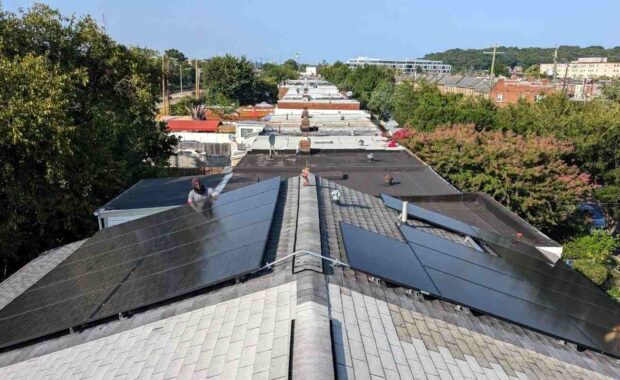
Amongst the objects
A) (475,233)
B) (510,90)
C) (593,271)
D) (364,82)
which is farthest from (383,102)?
(475,233)

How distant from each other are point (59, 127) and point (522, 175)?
18.2m

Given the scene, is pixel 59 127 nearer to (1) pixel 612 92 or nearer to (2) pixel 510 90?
(1) pixel 612 92

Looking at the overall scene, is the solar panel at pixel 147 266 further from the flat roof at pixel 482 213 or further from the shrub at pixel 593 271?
the shrub at pixel 593 271

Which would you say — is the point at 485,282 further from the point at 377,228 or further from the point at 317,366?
the point at 317,366

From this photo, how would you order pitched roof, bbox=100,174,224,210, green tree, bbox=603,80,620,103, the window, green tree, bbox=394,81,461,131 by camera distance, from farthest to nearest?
green tree, bbox=603,80,620,103
the window
green tree, bbox=394,81,461,131
pitched roof, bbox=100,174,224,210

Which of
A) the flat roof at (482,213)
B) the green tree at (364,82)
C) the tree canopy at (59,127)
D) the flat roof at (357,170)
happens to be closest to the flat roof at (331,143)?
the flat roof at (357,170)

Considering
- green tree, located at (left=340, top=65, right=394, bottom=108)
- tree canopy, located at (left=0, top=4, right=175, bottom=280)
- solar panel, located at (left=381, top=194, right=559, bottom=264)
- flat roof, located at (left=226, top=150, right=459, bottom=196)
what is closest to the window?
tree canopy, located at (left=0, top=4, right=175, bottom=280)

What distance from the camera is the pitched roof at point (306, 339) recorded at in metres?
4.67

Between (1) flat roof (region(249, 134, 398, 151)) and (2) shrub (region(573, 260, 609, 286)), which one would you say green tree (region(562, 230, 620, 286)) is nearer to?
(2) shrub (region(573, 260, 609, 286))

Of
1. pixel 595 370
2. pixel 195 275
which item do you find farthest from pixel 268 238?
pixel 595 370

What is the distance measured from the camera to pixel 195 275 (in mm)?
6445

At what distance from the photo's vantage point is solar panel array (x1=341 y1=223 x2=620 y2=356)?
6539 millimetres

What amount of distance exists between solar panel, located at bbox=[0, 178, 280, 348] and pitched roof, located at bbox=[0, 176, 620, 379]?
0.25 m

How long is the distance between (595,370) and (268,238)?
4850mm
